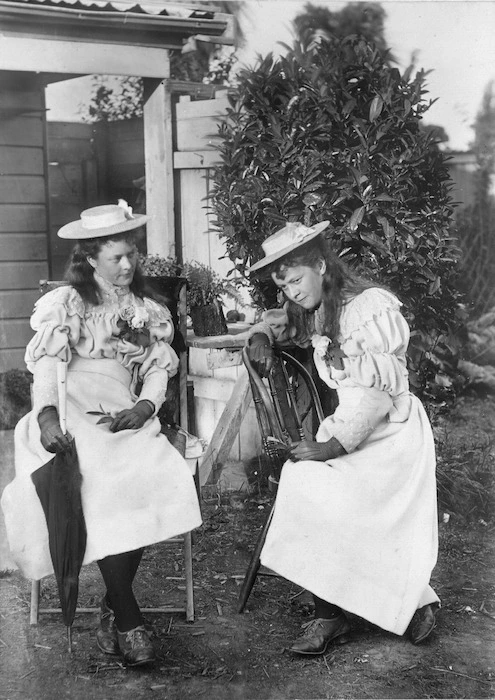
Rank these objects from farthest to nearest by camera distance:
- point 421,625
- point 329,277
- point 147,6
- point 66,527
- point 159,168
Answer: point 159,168
point 147,6
point 329,277
point 421,625
point 66,527

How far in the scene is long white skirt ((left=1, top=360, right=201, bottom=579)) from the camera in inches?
113

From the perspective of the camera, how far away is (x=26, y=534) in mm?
2941

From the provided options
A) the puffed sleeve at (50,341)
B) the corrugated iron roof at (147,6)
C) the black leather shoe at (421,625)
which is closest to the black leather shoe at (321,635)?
the black leather shoe at (421,625)

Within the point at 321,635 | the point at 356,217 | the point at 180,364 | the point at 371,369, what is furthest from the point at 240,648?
the point at 356,217

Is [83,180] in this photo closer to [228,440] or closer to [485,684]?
[228,440]

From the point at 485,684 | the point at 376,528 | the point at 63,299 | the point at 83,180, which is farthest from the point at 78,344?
the point at 83,180

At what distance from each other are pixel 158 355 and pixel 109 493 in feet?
2.28

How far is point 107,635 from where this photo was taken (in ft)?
9.90

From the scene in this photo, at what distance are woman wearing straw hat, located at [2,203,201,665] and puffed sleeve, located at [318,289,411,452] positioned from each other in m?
0.68

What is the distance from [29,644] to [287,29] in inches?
114

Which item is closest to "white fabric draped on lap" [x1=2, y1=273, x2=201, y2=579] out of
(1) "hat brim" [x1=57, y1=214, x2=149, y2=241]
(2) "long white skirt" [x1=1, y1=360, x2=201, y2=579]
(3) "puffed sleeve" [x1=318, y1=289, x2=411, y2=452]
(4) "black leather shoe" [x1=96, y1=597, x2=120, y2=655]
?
(2) "long white skirt" [x1=1, y1=360, x2=201, y2=579]

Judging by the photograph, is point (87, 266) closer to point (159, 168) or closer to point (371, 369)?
point (371, 369)

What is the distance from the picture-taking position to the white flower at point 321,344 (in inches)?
125

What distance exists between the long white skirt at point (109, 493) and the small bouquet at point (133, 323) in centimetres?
37
